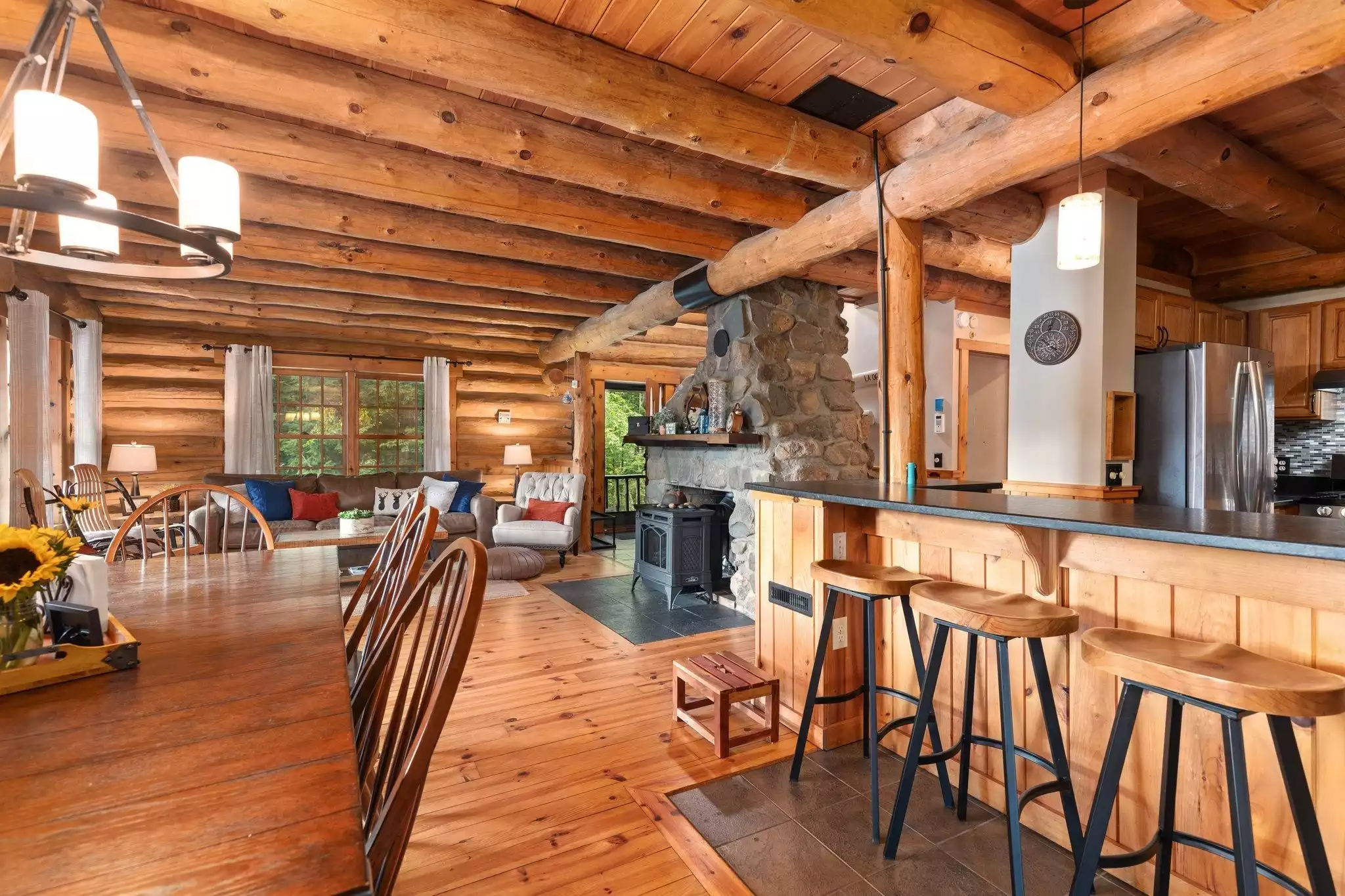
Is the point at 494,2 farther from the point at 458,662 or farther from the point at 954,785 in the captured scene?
the point at 954,785

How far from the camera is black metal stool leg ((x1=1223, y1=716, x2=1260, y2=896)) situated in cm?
109

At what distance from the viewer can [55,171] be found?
1.29 m

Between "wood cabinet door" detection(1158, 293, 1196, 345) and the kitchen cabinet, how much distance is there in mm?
701

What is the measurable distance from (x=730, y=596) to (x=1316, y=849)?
3774 millimetres

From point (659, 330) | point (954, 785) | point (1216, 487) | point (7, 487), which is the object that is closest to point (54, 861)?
point (954, 785)

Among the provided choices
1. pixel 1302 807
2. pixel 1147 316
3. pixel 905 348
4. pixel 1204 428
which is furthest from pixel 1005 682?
pixel 1147 316

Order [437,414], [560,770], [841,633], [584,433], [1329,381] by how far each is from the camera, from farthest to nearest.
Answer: [437,414] < [584,433] < [1329,381] < [841,633] < [560,770]

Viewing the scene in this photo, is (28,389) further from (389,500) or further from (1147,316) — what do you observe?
(1147,316)

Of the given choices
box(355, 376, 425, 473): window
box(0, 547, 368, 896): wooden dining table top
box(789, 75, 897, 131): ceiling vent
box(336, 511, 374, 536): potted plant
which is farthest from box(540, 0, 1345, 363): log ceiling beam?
box(355, 376, 425, 473): window

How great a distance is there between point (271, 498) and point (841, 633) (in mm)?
5623

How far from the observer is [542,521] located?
6.03 meters

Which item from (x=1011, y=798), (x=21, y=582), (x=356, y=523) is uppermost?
(x=21, y=582)

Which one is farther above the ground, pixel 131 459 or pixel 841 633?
pixel 131 459

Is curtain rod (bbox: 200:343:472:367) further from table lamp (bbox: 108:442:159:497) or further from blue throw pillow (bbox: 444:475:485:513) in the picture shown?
blue throw pillow (bbox: 444:475:485:513)
